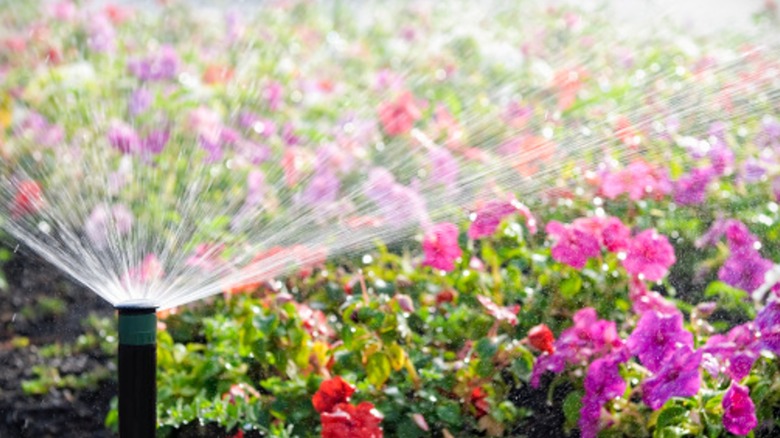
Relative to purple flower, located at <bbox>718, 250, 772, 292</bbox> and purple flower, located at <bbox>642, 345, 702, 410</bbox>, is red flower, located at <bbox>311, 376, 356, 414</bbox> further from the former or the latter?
purple flower, located at <bbox>718, 250, 772, 292</bbox>

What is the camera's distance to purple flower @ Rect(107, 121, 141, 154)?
122 inches

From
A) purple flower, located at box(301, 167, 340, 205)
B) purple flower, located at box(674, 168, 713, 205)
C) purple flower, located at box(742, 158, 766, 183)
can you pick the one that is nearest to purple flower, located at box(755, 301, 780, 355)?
purple flower, located at box(674, 168, 713, 205)

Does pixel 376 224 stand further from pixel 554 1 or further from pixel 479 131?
pixel 554 1

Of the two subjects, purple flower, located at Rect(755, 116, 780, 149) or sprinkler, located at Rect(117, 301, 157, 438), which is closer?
sprinkler, located at Rect(117, 301, 157, 438)

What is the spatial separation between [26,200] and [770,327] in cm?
186

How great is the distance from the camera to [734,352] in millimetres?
1707

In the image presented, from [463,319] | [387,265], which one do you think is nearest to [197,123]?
[387,265]

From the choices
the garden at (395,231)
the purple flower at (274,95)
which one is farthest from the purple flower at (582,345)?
the purple flower at (274,95)

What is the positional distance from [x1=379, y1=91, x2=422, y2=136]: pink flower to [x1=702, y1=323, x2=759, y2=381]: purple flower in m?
1.40

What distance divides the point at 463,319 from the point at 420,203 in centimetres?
49

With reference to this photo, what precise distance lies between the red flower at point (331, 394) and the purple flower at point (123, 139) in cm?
159

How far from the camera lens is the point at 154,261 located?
1996 millimetres

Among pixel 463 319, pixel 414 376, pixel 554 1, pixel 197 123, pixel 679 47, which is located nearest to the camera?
pixel 414 376

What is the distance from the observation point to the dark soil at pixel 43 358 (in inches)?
91.0
